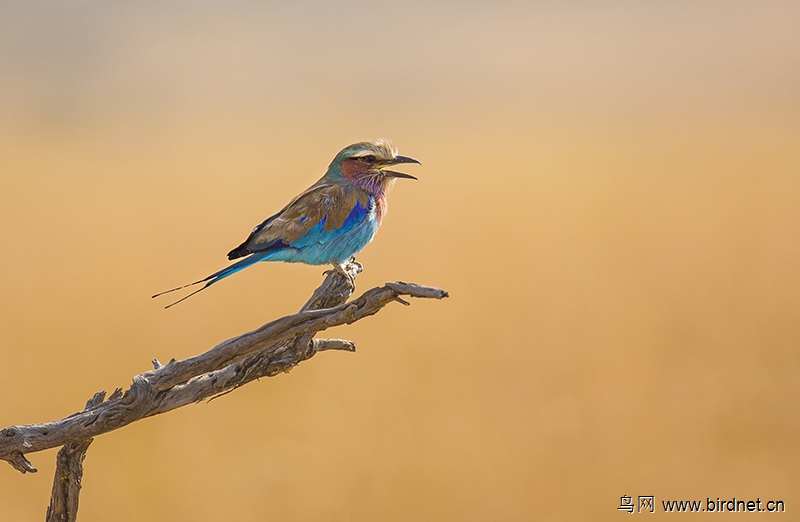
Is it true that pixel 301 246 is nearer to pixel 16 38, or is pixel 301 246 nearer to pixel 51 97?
pixel 51 97

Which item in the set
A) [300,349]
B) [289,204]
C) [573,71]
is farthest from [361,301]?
[573,71]

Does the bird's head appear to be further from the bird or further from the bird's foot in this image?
the bird's foot

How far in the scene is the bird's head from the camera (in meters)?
3.85

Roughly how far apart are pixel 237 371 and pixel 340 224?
84 cm

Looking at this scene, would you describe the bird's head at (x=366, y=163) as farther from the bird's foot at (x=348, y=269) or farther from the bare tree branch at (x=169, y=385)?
the bare tree branch at (x=169, y=385)

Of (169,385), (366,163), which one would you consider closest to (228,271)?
(169,385)

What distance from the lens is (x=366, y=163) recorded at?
153 inches

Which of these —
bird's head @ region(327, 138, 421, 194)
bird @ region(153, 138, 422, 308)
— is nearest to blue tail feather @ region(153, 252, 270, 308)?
bird @ region(153, 138, 422, 308)

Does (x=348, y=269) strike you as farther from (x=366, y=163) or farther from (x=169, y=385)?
(x=169, y=385)

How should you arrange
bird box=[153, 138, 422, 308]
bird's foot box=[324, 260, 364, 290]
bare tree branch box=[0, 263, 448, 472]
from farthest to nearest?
bird's foot box=[324, 260, 364, 290]
bird box=[153, 138, 422, 308]
bare tree branch box=[0, 263, 448, 472]

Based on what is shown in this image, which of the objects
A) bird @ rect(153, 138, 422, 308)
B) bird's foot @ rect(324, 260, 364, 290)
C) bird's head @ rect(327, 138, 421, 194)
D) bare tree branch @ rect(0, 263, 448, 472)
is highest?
bird's head @ rect(327, 138, 421, 194)

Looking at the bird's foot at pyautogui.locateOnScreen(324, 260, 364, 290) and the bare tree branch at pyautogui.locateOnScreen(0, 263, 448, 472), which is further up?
the bird's foot at pyautogui.locateOnScreen(324, 260, 364, 290)

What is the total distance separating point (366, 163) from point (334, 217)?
0.40m

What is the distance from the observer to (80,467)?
3.32m
